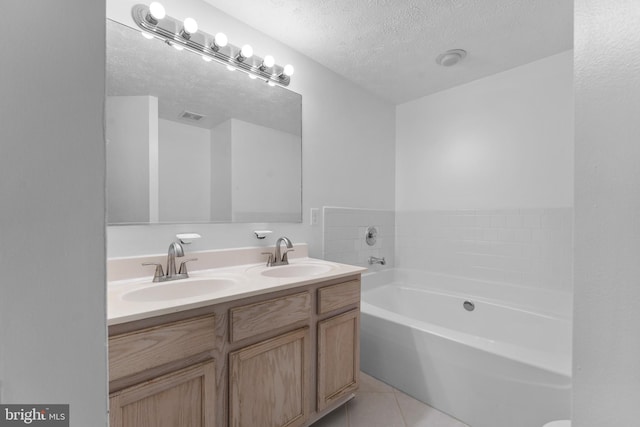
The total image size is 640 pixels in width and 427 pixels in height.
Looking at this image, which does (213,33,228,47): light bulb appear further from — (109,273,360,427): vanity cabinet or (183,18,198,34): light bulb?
(109,273,360,427): vanity cabinet

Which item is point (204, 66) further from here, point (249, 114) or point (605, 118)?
point (605, 118)

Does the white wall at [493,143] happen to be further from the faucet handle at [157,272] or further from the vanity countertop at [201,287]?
the faucet handle at [157,272]

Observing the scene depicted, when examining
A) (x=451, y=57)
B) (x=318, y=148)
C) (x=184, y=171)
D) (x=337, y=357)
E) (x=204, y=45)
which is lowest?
(x=337, y=357)

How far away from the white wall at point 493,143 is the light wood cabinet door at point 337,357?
1.53 metres

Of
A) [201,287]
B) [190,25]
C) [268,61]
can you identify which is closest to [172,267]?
[201,287]

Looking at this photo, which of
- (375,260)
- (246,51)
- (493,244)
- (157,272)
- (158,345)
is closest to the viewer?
(158,345)

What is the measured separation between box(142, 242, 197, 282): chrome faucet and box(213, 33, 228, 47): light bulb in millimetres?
1111

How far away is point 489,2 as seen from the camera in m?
1.49

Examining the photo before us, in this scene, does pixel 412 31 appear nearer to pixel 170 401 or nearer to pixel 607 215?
pixel 607 215

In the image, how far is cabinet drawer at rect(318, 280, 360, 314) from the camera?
1.40 m

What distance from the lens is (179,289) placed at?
1286 millimetres

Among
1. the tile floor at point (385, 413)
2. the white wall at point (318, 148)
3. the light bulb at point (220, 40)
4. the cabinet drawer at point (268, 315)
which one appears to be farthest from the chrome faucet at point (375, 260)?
the light bulb at point (220, 40)

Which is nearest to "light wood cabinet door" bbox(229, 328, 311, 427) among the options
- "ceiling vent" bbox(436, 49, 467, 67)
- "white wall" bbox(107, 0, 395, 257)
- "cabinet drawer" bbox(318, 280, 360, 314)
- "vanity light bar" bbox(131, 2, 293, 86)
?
"cabinet drawer" bbox(318, 280, 360, 314)

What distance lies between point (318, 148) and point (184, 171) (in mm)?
1007
